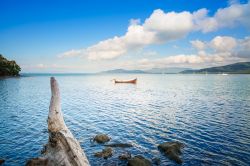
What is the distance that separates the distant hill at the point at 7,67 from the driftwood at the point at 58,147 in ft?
542

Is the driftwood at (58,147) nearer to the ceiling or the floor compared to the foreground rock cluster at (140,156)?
nearer to the ceiling

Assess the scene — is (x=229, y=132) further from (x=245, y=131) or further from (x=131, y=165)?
(x=131, y=165)

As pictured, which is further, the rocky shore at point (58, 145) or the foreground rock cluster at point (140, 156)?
the foreground rock cluster at point (140, 156)

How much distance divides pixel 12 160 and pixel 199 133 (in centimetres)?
2333

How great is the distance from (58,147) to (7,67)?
177 meters

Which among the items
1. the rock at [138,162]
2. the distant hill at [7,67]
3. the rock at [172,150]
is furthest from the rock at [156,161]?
the distant hill at [7,67]

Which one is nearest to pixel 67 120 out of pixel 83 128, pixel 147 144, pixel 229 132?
pixel 83 128

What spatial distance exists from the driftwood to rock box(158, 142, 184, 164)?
1252cm

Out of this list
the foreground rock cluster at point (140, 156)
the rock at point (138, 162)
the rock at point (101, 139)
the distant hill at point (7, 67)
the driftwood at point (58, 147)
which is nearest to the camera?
the driftwood at point (58, 147)

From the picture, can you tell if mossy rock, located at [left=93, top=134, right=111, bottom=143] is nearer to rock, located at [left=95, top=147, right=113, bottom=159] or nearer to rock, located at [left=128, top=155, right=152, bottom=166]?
rock, located at [left=95, top=147, right=113, bottom=159]

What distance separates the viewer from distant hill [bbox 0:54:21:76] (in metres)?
162

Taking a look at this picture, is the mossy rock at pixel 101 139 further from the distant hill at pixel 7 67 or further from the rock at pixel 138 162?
the distant hill at pixel 7 67

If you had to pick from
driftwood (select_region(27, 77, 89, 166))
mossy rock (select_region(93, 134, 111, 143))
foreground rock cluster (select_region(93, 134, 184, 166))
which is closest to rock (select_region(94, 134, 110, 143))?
mossy rock (select_region(93, 134, 111, 143))

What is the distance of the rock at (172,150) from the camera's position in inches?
896
